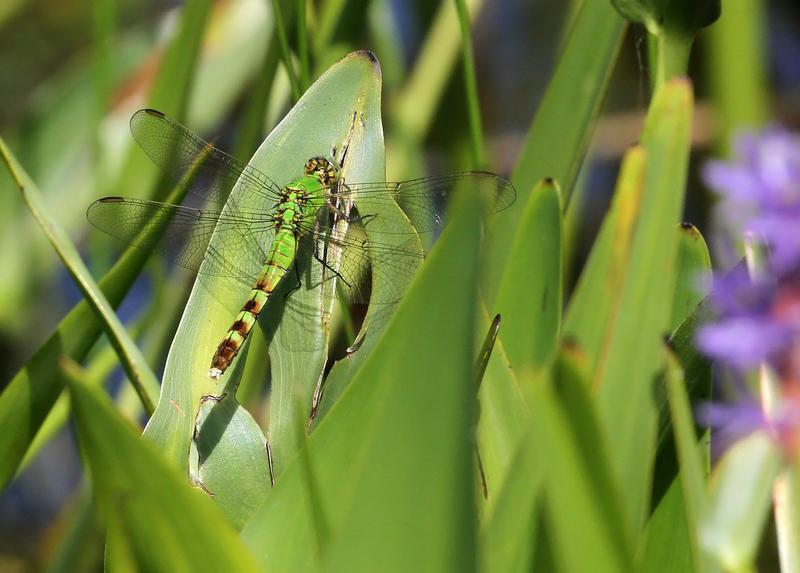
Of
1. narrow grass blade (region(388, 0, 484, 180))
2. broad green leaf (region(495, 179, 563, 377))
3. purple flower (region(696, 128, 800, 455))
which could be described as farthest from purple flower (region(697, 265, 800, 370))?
narrow grass blade (region(388, 0, 484, 180))

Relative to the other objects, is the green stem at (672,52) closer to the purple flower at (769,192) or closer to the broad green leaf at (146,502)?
the purple flower at (769,192)

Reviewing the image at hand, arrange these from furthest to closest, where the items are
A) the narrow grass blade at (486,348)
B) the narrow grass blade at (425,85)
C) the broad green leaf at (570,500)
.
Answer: the narrow grass blade at (425,85) → the narrow grass blade at (486,348) → the broad green leaf at (570,500)

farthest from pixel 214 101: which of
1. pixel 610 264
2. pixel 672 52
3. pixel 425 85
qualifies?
pixel 610 264

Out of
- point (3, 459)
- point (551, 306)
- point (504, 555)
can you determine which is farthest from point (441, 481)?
point (3, 459)

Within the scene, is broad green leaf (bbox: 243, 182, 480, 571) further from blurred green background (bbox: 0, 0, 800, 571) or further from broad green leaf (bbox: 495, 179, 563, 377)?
blurred green background (bbox: 0, 0, 800, 571)

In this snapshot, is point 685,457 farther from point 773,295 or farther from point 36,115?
point 36,115

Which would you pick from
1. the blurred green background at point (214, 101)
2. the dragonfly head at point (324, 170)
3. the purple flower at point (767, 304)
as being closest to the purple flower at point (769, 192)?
the purple flower at point (767, 304)
